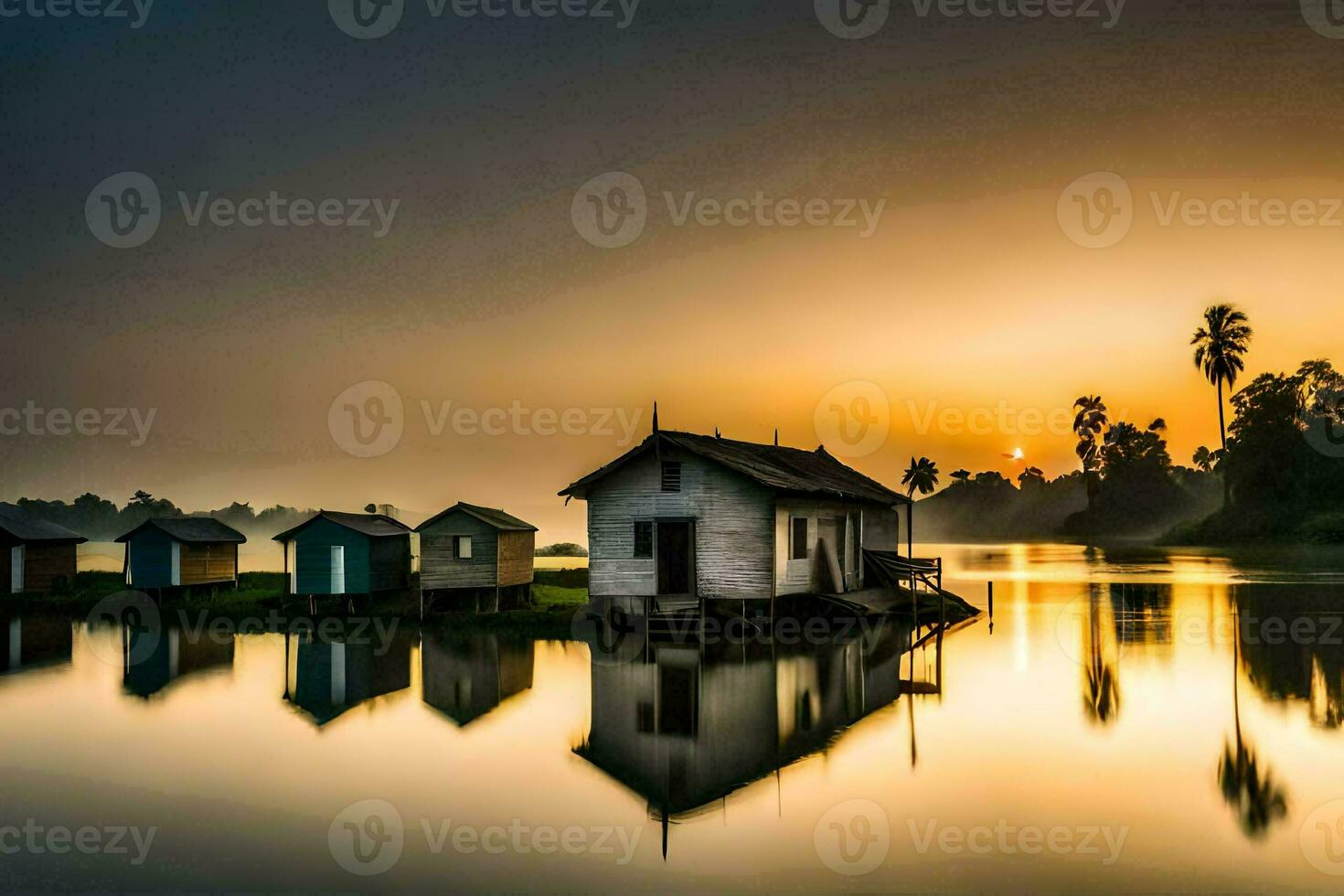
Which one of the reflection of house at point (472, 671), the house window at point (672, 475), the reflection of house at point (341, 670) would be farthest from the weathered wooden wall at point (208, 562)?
the house window at point (672, 475)

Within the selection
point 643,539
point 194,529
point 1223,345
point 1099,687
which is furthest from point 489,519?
point 1223,345

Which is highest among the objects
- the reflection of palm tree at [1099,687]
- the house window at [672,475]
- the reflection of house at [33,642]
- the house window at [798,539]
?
the house window at [672,475]

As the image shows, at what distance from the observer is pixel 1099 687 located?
25031 millimetres

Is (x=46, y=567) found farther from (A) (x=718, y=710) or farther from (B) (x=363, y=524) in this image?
(A) (x=718, y=710)

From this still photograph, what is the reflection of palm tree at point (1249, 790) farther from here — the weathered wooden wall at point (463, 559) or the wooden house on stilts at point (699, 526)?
the weathered wooden wall at point (463, 559)

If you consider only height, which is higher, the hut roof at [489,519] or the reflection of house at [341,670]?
the hut roof at [489,519]

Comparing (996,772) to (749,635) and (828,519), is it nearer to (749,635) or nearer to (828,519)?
(749,635)

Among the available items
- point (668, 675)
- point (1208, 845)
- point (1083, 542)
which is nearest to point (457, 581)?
point (668, 675)

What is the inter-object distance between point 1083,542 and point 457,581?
142550 millimetres

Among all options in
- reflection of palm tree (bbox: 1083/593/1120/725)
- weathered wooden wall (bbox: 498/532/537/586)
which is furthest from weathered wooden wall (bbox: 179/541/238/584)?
reflection of palm tree (bbox: 1083/593/1120/725)

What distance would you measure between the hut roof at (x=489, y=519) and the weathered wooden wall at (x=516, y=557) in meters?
0.25

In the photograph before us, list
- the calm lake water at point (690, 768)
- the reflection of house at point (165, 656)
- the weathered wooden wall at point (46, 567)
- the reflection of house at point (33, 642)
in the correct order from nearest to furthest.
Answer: the calm lake water at point (690, 768) < the reflection of house at point (165, 656) < the reflection of house at point (33, 642) < the weathered wooden wall at point (46, 567)

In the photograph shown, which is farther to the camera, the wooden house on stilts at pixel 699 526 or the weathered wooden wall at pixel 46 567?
the weathered wooden wall at pixel 46 567

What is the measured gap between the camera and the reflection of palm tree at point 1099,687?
70.6 ft
